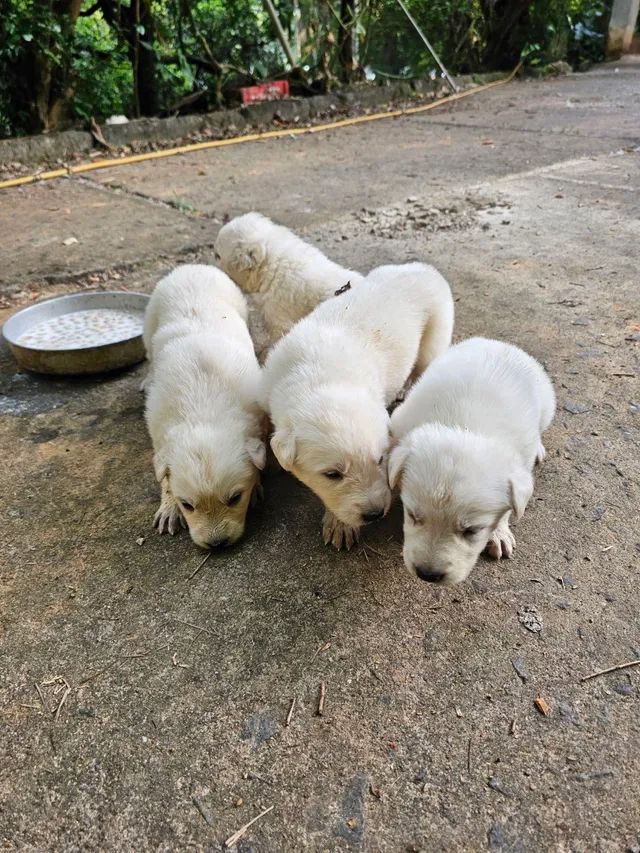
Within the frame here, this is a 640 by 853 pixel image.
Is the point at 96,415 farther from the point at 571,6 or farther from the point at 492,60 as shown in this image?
the point at 571,6

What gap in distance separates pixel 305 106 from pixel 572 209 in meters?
6.35

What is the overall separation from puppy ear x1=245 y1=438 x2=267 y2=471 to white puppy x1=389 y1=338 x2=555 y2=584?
52 cm

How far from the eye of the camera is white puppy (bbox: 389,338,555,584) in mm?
2111

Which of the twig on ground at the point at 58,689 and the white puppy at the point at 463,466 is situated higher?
the white puppy at the point at 463,466

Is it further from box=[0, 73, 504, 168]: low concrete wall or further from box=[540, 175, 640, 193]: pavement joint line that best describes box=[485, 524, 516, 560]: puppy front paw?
box=[0, 73, 504, 168]: low concrete wall

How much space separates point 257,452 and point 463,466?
0.85 metres

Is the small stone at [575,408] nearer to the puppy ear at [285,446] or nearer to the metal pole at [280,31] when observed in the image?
the puppy ear at [285,446]

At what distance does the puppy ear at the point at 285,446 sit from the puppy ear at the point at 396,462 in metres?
0.38

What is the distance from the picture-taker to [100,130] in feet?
28.8

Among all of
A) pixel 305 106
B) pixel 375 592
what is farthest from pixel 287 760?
Result: pixel 305 106

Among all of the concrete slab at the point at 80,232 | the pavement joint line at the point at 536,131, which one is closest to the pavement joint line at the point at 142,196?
the concrete slab at the point at 80,232

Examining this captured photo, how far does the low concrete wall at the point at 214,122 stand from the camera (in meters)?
8.24

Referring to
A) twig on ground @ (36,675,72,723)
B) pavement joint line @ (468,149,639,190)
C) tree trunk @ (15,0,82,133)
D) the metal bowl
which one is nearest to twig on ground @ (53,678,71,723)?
twig on ground @ (36,675,72,723)

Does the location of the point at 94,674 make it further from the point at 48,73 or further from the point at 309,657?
the point at 48,73
